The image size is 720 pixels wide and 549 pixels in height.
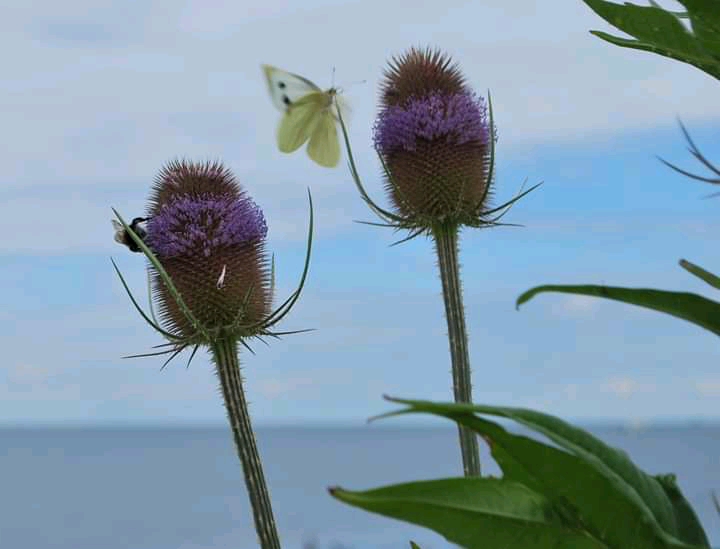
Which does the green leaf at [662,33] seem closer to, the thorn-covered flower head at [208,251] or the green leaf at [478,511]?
the green leaf at [478,511]

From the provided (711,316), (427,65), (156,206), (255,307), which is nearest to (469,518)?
(711,316)

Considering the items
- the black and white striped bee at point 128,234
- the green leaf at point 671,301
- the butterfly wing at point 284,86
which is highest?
the butterfly wing at point 284,86

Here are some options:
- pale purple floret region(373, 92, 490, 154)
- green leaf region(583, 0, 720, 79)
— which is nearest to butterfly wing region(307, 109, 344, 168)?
pale purple floret region(373, 92, 490, 154)

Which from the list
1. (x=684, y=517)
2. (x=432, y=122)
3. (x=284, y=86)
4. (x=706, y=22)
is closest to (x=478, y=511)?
(x=684, y=517)

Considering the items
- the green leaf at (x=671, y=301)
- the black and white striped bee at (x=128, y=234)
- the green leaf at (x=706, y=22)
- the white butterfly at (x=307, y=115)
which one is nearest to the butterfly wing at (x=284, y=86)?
the white butterfly at (x=307, y=115)

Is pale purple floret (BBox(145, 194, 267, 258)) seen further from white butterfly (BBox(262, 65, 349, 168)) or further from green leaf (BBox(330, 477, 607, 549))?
green leaf (BBox(330, 477, 607, 549))

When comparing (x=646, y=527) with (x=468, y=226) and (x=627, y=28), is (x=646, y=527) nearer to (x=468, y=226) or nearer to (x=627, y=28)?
(x=627, y=28)
